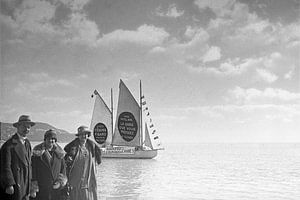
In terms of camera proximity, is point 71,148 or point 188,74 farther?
point 188,74

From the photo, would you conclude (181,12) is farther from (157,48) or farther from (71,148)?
(71,148)

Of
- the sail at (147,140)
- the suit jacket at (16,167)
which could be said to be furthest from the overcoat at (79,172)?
the sail at (147,140)

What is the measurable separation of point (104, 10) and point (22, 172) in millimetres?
2639

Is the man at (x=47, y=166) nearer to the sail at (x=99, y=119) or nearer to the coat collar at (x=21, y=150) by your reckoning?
the coat collar at (x=21, y=150)

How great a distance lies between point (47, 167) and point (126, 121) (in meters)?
8.90

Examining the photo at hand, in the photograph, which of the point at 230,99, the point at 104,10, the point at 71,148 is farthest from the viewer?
the point at 230,99

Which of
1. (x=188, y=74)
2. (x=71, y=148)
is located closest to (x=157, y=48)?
(x=188, y=74)

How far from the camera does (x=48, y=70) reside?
4324mm

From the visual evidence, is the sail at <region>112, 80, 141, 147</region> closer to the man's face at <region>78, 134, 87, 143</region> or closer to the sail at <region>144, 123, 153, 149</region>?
the sail at <region>144, 123, 153, 149</region>

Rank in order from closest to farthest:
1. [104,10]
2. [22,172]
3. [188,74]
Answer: [22,172]
[104,10]
[188,74]

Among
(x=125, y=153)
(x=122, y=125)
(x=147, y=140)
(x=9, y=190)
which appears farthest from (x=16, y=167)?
(x=147, y=140)

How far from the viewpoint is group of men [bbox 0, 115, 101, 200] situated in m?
1.97

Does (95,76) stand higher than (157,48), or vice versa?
(157,48)

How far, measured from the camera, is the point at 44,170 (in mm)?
2127
